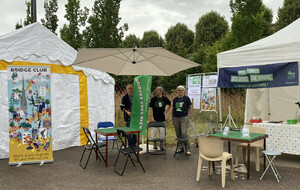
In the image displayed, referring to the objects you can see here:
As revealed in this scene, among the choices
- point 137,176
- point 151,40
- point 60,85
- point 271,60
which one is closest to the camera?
point 137,176

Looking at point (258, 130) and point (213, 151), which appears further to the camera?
point (258, 130)

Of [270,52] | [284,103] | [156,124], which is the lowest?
[156,124]

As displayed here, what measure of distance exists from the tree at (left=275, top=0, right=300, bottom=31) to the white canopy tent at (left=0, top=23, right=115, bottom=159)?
1461cm

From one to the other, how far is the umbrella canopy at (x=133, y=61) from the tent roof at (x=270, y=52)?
101 centimetres

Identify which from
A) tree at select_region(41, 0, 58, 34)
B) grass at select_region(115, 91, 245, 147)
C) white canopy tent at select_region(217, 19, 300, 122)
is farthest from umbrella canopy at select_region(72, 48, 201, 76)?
tree at select_region(41, 0, 58, 34)

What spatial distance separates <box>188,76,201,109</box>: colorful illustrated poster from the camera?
764cm

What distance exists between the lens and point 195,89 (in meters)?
7.75

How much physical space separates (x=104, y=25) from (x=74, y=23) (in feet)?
5.82

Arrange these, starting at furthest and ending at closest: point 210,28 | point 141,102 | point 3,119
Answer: point 210,28 < point 3,119 < point 141,102

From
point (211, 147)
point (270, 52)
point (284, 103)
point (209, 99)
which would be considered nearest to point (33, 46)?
point (209, 99)

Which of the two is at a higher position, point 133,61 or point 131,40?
point 131,40

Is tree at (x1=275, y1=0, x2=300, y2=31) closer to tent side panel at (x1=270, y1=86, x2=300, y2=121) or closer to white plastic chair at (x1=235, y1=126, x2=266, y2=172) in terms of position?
tent side panel at (x1=270, y1=86, x2=300, y2=121)

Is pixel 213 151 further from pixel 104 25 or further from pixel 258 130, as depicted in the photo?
pixel 104 25

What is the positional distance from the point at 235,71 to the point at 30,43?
4.88 m
